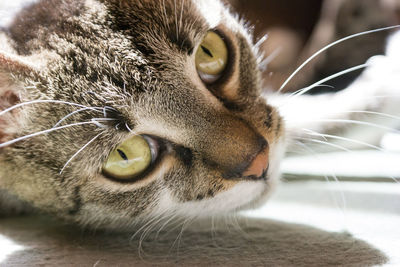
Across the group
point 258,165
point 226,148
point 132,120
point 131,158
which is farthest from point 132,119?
point 258,165

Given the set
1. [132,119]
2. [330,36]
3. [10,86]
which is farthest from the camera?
[330,36]

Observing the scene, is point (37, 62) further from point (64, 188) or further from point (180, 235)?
point (180, 235)

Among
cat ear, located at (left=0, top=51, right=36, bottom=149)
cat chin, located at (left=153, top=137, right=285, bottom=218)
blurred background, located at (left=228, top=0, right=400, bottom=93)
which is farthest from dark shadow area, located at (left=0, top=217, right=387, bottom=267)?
blurred background, located at (left=228, top=0, right=400, bottom=93)

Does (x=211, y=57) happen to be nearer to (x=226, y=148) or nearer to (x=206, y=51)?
(x=206, y=51)

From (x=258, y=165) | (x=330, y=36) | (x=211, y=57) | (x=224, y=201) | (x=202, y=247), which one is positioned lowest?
(x=202, y=247)

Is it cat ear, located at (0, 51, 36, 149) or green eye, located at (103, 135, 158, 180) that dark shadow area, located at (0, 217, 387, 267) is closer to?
green eye, located at (103, 135, 158, 180)

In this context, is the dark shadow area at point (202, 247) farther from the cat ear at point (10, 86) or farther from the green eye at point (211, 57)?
the green eye at point (211, 57)
